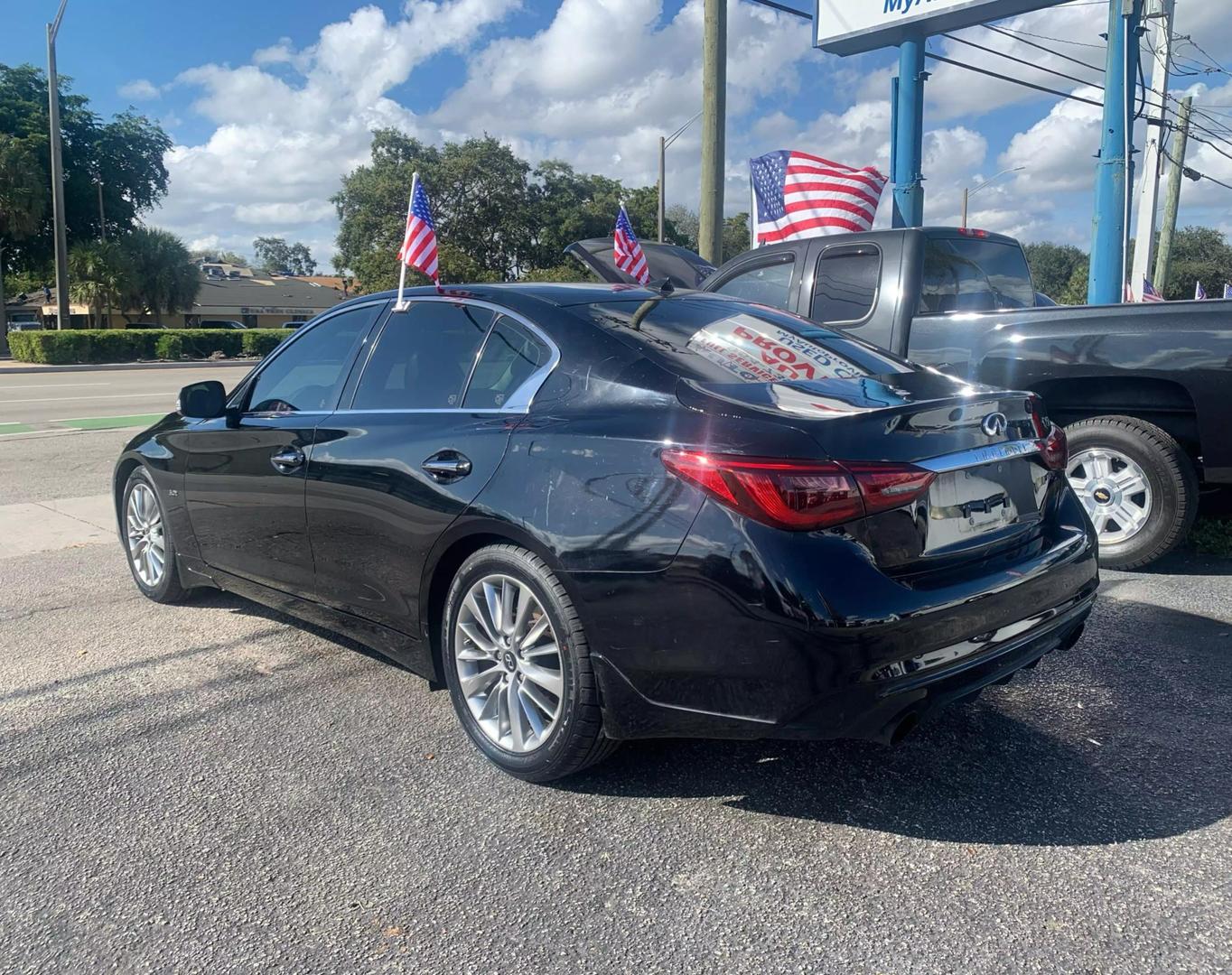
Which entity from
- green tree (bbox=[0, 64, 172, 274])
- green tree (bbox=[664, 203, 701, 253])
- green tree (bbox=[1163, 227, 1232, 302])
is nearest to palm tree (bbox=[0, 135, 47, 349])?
green tree (bbox=[0, 64, 172, 274])

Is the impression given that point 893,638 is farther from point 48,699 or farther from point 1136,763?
point 48,699

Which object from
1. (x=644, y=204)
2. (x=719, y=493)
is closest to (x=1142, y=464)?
(x=719, y=493)

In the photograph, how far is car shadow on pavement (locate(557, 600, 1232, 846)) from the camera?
117 inches

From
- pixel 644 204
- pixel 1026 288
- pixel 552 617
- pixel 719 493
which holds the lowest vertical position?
pixel 552 617

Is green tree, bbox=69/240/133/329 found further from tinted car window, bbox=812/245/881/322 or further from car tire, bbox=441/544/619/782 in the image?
car tire, bbox=441/544/619/782

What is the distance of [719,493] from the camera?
108 inches

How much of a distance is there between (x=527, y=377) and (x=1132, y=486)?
3864 mm

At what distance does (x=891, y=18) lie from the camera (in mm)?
15016

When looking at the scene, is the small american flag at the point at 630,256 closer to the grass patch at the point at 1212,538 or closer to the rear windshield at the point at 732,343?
the grass patch at the point at 1212,538

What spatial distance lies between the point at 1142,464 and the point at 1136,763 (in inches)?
110

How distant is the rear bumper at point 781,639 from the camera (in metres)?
2.67

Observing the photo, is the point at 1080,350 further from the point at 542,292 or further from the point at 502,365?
Result: the point at 502,365

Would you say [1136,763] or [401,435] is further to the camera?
[401,435]

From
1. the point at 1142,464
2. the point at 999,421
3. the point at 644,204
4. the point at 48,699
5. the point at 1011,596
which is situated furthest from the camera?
the point at 644,204
